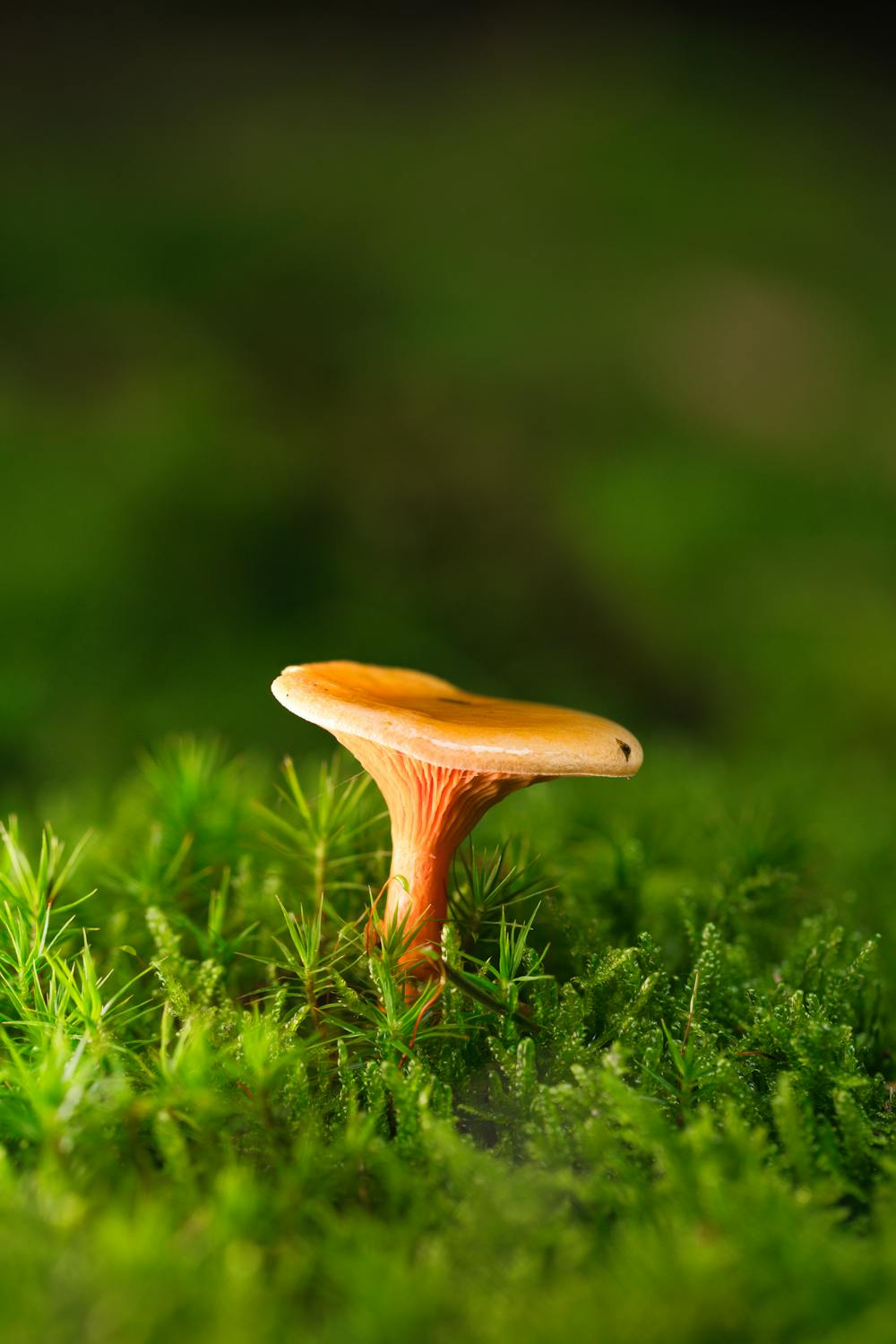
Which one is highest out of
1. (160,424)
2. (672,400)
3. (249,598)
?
(672,400)

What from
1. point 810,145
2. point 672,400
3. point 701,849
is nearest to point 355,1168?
point 701,849

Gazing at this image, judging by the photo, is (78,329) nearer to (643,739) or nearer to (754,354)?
(643,739)

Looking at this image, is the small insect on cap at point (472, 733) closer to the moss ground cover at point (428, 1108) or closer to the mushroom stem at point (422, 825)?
the mushroom stem at point (422, 825)

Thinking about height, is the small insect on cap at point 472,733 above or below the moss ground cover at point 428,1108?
above

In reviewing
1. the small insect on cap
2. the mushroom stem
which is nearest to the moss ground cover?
the mushroom stem

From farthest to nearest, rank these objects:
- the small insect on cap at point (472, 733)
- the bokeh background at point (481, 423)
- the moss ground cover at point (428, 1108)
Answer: the bokeh background at point (481, 423) → the small insect on cap at point (472, 733) → the moss ground cover at point (428, 1108)

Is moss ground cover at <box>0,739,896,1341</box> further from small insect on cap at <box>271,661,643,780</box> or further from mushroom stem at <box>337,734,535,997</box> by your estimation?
small insect on cap at <box>271,661,643,780</box>

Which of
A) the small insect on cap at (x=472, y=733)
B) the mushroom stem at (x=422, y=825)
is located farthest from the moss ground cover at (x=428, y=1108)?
the small insect on cap at (x=472, y=733)

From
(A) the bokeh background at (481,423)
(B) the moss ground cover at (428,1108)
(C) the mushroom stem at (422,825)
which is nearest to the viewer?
(B) the moss ground cover at (428,1108)
